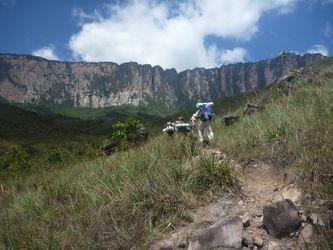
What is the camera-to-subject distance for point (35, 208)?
23.6ft

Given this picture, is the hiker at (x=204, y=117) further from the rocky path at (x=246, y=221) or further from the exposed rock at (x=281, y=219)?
the exposed rock at (x=281, y=219)

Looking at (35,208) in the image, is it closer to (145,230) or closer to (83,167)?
(83,167)

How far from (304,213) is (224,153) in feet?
8.06

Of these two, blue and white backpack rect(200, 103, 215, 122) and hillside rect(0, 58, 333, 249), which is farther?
blue and white backpack rect(200, 103, 215, 122)

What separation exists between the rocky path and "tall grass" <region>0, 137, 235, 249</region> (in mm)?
211

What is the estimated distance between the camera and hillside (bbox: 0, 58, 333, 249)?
5.20 meters

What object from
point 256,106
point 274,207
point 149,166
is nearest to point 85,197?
point 149,166

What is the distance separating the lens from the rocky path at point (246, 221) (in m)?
4.56

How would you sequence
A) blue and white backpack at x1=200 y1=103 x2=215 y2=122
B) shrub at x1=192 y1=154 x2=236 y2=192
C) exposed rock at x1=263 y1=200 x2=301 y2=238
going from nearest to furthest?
exposed rock at x1=263 y1=200 x2=301 y2=238
shrub at x1=192 y1=154 x2=236 y2=192
blue and white backpack at x1=200 y1=103 x2=215 y2=122

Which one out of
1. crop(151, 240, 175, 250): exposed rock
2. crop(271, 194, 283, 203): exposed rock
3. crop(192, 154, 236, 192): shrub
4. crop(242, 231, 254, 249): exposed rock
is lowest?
crop(151, 240, 175, 250): exposed rock

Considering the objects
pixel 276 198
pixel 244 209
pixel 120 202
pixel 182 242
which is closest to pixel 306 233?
pixel 276 198

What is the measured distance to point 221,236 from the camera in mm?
4727

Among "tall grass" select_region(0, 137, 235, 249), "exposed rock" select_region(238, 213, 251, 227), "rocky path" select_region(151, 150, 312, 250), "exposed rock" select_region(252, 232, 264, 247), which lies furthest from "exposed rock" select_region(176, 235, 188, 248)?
"exposed rock" select_region(252, 232, 264, 247)

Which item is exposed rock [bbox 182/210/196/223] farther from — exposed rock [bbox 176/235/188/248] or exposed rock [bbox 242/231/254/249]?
exposed rock [bbox 242/231/254/249]
